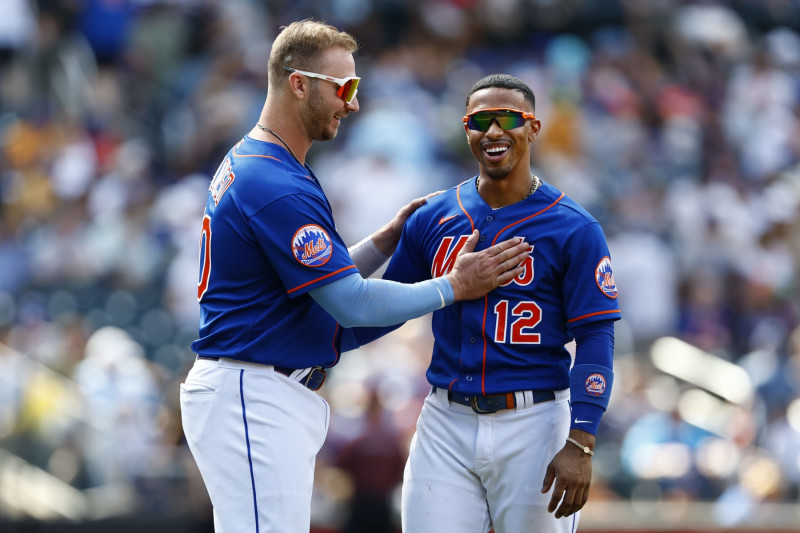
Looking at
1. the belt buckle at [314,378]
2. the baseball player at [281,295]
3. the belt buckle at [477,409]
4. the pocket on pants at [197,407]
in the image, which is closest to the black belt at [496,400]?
the belt buckle at [477,409]

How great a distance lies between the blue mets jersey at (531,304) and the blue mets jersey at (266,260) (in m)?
0.52

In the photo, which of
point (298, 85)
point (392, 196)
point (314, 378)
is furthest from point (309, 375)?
point (392, 196)

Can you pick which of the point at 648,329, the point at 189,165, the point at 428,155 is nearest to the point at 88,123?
the point at 189,165

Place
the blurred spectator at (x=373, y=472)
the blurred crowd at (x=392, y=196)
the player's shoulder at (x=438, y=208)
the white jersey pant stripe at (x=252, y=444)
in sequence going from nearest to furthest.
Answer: the white jersey pant stripe at (x=252, y=444) < the player's shoulder at (x=438, y=208) < the blurred spectator at (x=373, y=472) < the blurred crowd at (x=392, y=196)

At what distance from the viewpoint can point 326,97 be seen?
4699 mm

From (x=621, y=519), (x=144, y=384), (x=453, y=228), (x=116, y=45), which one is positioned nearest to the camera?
(x=453, y=228)

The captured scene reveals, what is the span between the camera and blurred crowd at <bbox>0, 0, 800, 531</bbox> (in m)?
9.39

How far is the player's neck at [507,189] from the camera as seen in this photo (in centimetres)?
483

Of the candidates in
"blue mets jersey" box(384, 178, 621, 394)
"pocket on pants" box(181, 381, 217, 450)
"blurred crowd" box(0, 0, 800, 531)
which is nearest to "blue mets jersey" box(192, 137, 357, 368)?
"pocket on pants" box(181, 381, 217, 450)

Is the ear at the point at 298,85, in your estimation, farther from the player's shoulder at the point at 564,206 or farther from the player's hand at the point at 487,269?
the player's shoulder at the point at 564,206

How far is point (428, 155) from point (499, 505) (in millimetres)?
8517

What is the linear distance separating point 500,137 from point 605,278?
2.20ft

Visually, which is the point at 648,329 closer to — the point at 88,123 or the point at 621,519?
the point at 621,519

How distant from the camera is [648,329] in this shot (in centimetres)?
1136
